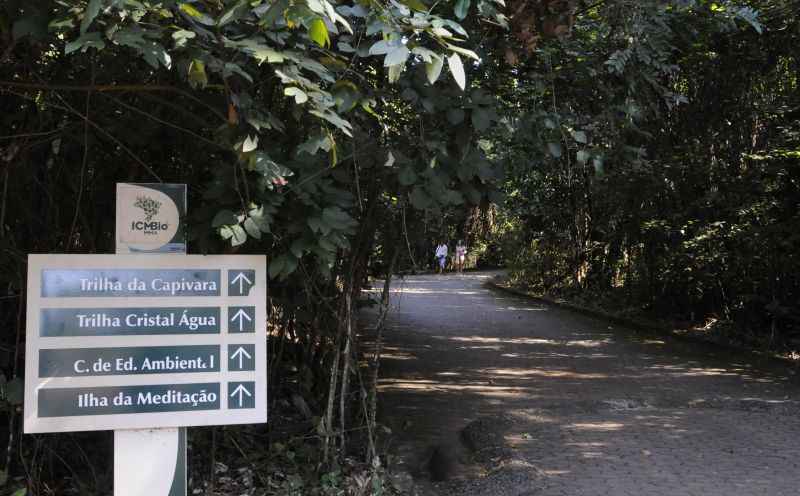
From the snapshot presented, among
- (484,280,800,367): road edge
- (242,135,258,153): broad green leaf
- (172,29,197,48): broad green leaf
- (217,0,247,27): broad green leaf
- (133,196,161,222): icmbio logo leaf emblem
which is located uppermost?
(217,0,247,27): broad green leaf

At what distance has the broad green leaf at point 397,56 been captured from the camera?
2.90 metres

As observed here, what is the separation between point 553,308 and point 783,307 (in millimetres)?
9047

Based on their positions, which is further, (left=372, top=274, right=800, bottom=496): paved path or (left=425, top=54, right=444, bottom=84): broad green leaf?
(left=372, top=274, right=800, bottom=496): paved path

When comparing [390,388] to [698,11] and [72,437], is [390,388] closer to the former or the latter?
[72,437]

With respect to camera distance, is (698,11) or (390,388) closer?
(698,11)

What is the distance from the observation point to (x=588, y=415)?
8258 mm

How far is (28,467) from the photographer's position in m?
5.23

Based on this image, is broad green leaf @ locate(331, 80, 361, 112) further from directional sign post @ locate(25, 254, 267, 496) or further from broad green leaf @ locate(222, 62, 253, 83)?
directional sign post @ locate(25, 254, 267, 496)

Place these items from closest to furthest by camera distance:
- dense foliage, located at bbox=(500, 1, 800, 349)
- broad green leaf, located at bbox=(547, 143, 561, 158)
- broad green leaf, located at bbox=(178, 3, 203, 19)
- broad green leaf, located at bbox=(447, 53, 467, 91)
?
broad green leaf, located at bbox=(447, 53, 467, 91) → broad green leaf, located at bbox=(178, 3, 203, 19) → broad green leaf, located at bbox=(547, 143, 561, 158) → dense foliage, located at bbox=(500, 1, 800, 349)

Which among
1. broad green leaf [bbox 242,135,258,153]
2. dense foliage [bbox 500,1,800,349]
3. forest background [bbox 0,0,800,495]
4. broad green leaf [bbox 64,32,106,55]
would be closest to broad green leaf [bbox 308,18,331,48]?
forest background [bbox 0,0,800,495]

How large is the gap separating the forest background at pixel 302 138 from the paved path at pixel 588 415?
1.13m

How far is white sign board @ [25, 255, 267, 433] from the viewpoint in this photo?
3582mm

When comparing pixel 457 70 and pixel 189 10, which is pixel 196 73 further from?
pixel 457 70

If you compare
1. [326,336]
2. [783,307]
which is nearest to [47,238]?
[326,336]
